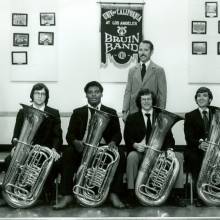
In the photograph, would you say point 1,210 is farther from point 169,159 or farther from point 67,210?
point 169,159

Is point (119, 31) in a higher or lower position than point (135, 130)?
higher

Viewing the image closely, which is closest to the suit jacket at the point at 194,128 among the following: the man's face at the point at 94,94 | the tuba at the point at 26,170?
the man's face at the point at 94,94

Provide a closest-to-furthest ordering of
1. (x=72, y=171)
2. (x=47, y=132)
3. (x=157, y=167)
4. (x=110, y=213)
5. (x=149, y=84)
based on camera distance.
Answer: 1. (x=110, y=213)
2. (x=157, y=167)
3. (x=72, y=171)
4. (x=47, y=132)
5. (x=149, y=84)

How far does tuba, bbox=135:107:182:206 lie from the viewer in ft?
14.1

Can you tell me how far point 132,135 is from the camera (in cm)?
467

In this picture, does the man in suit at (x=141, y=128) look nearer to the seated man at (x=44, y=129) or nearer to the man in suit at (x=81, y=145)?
the man in suit at (x=81, y=145)

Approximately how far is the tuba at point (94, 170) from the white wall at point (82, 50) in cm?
211

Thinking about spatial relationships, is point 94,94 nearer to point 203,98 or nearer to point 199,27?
point 203,98

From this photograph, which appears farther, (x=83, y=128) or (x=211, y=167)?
(x=83, y=128)

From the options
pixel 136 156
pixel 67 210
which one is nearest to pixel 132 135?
pixel 136 156

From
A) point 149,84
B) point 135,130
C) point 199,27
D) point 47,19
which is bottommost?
point 135,130

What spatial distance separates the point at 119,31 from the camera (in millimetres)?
6281

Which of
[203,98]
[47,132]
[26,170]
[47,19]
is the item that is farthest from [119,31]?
[26,170]

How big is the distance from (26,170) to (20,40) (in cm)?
251
